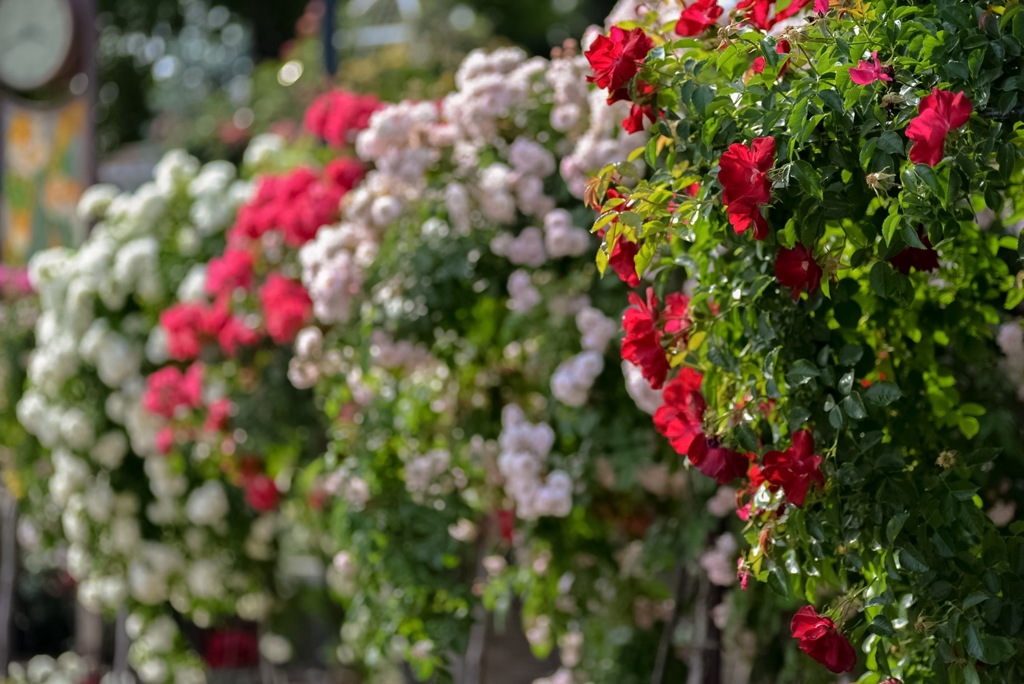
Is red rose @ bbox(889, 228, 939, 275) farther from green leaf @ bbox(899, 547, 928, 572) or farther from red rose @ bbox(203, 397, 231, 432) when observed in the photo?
red rose @ bbox(203, 397, 231, 432)

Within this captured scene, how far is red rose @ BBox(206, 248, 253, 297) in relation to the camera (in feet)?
12.4

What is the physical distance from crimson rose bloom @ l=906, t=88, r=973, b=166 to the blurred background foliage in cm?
212

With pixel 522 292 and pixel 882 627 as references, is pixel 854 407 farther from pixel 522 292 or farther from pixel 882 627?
pixel 522 292

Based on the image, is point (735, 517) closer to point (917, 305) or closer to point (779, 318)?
point (917, 305)

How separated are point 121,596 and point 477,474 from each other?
1.91 m

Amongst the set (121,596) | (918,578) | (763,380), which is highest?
(763,380)

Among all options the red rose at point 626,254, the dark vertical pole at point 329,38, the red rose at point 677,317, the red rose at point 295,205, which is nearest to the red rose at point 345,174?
the red rose at point 295,205

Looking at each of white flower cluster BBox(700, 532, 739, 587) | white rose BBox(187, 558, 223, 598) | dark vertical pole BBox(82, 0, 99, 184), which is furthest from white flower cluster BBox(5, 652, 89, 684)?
white flower cluster BBox(700, 532, 739, 587)

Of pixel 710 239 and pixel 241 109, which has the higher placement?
pixel 710 239

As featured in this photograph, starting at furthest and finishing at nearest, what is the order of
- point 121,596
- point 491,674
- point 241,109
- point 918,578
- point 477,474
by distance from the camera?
point 241,109 → point 491,674 → point 121,596 → point 477,474 → point 918,578

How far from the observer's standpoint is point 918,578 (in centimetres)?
170

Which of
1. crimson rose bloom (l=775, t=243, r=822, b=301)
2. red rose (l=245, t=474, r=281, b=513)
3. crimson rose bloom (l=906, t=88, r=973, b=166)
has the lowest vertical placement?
red rose (l=245, t=474, r=281, b=513)

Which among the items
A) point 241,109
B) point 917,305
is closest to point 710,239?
point 917,305

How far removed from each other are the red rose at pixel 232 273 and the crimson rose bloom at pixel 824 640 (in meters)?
2.43
